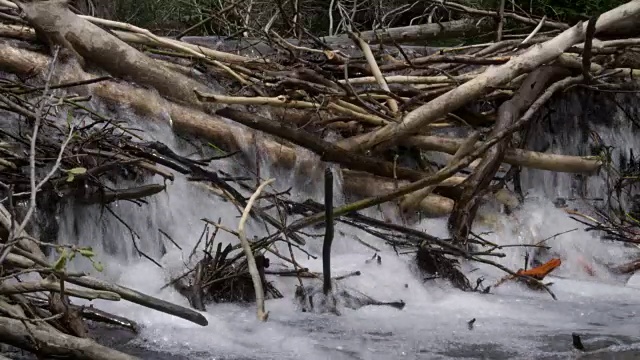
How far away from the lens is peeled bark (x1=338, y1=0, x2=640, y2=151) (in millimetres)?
4973

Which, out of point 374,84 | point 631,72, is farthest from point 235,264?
point 631,72

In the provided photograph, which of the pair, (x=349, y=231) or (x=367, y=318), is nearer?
(x=367, y=318)

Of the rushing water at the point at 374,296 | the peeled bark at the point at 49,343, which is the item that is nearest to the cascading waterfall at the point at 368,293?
the rushing water at the point at 374,296

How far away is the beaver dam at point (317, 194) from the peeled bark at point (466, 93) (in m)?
0.01

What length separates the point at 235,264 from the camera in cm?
391

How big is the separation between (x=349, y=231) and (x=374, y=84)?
113 centimetres

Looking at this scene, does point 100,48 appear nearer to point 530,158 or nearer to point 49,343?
point 530,158

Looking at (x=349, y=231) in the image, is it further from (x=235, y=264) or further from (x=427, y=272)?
(x=235, y=264)

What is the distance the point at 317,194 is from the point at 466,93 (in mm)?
954

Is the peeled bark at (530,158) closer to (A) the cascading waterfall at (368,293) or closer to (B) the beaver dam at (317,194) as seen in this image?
(B) the beaver dam at (317,194)

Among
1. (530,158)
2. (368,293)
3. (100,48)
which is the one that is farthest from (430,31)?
(368,293)

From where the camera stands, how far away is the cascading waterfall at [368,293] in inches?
120

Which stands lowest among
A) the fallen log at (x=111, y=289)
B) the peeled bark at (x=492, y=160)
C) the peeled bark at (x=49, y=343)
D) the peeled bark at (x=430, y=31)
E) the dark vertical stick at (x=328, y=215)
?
the peeled bark at (x=49, y=343)

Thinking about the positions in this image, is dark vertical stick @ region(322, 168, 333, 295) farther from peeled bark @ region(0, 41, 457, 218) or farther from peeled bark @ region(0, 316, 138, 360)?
peeled bark @ region(0, 41, 457, 218)
